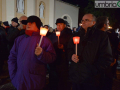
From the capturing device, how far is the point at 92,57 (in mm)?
2225

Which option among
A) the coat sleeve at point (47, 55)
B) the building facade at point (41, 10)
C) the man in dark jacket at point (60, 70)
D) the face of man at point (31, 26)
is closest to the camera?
the coat sleeve at point (47, 55)

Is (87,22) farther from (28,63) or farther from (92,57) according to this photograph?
(28,63)

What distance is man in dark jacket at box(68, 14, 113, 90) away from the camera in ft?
7.18

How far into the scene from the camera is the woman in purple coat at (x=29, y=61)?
86.3 inches

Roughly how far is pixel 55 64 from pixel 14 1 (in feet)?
45.2

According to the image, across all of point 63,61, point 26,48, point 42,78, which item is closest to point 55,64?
point 63,61

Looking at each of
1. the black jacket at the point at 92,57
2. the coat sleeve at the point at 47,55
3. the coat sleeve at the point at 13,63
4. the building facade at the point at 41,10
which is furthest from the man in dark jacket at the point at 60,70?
the building facade at the point at 41,10

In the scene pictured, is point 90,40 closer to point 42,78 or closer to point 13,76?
point 42,78

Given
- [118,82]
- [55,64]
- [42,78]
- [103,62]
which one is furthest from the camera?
[118,82]

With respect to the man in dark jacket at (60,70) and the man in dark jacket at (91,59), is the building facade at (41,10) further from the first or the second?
the man in dark jacket at (91,59)

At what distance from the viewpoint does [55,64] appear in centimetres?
336

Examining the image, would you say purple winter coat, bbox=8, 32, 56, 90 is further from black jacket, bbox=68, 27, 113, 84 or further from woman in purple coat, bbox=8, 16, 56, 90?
black jacket, bbox=68, 27, 113, 84

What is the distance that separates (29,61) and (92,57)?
1057 mm

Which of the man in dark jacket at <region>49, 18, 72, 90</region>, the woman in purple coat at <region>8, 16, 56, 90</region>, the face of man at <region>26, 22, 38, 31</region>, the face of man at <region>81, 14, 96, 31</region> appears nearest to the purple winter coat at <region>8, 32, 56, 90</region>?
the woman in purple coat at <region>8, 16, 56, 90</region>
